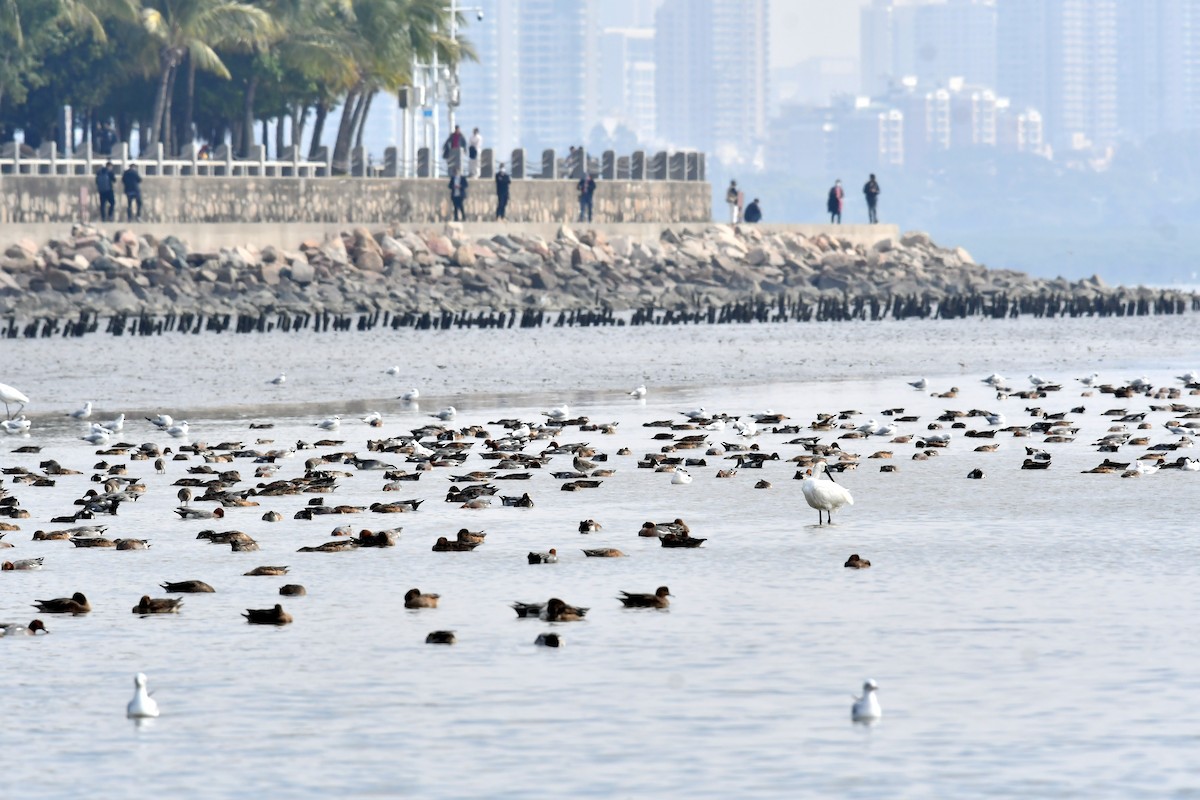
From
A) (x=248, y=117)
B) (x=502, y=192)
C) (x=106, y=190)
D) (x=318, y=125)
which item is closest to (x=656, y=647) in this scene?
(x=106, y=190)

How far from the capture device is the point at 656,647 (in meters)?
13.3

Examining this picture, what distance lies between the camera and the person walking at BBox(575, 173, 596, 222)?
2844 inches

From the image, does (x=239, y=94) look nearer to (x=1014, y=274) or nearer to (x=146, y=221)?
(x=146, y=221)

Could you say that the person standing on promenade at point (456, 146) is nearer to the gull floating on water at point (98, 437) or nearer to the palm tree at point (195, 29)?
the palm tree at point (195, 29)

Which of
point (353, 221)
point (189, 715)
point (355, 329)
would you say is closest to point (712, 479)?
point (189, 715)

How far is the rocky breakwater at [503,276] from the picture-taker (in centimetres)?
5772

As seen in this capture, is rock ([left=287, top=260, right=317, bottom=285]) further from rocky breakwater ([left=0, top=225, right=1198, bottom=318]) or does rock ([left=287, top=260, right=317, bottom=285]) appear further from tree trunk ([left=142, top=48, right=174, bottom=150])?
tree trunk ([left=142, top=48, right=174, bottom=150])

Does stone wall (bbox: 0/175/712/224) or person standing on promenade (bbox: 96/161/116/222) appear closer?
person standing on promenade (bbox: 96/161/116/222)

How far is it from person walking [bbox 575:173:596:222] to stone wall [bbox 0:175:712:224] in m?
0.70

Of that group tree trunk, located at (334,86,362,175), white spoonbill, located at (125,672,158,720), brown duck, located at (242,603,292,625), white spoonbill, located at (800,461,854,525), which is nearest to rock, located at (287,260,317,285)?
tree trunk, located at (334,86,362,175)

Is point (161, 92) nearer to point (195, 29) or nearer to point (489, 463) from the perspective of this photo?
point (195, 29)

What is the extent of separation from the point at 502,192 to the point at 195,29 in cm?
1053

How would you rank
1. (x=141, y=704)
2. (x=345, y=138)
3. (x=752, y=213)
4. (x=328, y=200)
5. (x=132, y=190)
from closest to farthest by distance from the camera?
(x=141, y=704) → (x=132, y=190) → (x=328, y=200) → (x=345, y=138) → (x=752, y=213)

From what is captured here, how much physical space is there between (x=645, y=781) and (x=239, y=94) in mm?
66456
